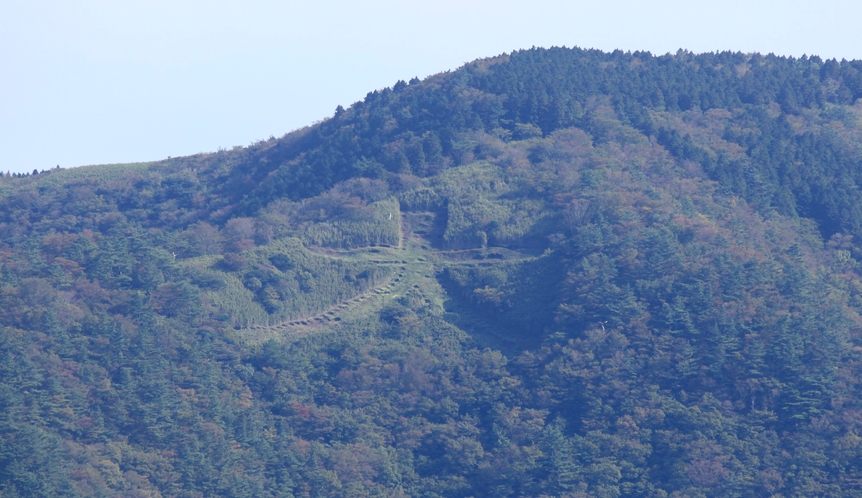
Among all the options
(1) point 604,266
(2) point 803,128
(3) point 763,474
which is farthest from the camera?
(2) point 803,128

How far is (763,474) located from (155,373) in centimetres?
2402

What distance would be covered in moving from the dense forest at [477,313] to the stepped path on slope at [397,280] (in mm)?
134

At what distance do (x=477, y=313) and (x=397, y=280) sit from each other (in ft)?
13.7

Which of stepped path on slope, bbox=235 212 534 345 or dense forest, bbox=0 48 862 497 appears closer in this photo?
dense forest, bbox=0 48 862 497

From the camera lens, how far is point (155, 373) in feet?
170

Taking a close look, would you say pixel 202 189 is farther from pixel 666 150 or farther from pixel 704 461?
pixel 704 461

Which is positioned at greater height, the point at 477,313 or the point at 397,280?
the point at 397,280

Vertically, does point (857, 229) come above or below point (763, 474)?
above

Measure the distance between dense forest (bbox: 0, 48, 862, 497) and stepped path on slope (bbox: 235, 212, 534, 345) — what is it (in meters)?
0.13

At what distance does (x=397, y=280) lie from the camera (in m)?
60.9

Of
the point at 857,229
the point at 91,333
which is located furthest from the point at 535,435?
the point at 857,229

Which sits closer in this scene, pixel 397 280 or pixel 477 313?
pixel 477 313

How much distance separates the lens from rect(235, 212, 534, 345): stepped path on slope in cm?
5769

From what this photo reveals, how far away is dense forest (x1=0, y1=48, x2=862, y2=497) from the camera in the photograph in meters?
48.5
